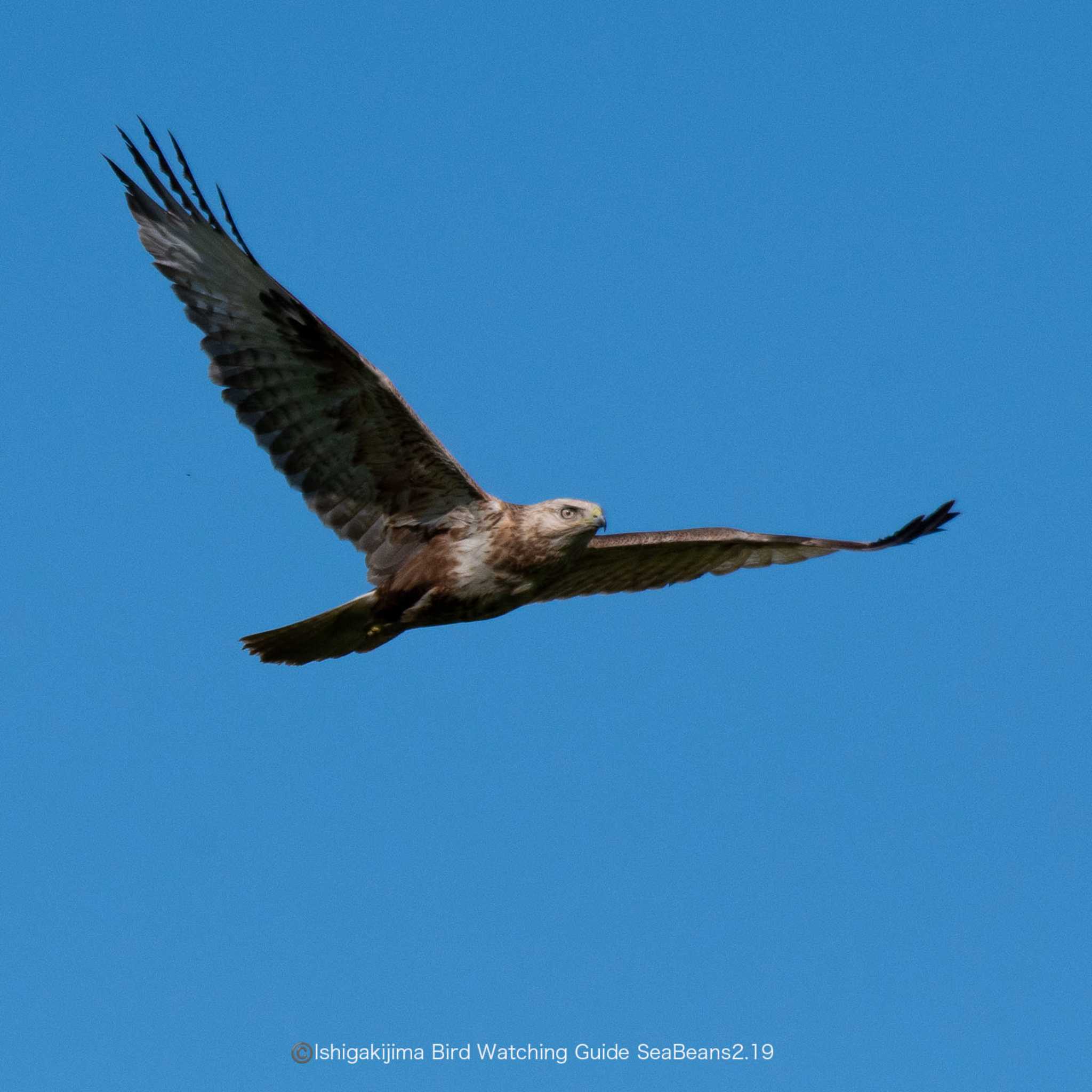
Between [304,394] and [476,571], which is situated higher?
[304,394]

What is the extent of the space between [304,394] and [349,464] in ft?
1.81

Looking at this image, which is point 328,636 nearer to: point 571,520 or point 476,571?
point 476,571

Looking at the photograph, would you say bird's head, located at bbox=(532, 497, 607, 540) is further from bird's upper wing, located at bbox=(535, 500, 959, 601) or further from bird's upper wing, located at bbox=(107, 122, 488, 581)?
bird's upper wing, located at bbox=(535, 500, 959, 601)

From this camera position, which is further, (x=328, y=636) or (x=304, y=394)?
(x=328, y=636)

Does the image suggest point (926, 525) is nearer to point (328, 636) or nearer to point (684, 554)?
point (684, 554)

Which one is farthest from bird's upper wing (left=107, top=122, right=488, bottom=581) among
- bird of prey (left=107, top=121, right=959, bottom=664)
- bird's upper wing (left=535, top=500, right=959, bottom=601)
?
bird's upper wing (left=535, top=500, right=959, bottom=601)

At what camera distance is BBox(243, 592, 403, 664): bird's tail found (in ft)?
35.9

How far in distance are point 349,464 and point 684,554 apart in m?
2.76

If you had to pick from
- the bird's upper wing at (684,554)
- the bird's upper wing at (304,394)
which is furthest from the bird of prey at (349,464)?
the bird's upper wing at (684,554)

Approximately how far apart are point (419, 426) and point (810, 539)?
3.34 meters

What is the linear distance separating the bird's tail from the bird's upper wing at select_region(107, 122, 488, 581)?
0.29 m

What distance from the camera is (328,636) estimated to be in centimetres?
1109

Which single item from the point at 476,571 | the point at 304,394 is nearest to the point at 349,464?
the point at 304,394

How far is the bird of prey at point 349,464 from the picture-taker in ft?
34.4
